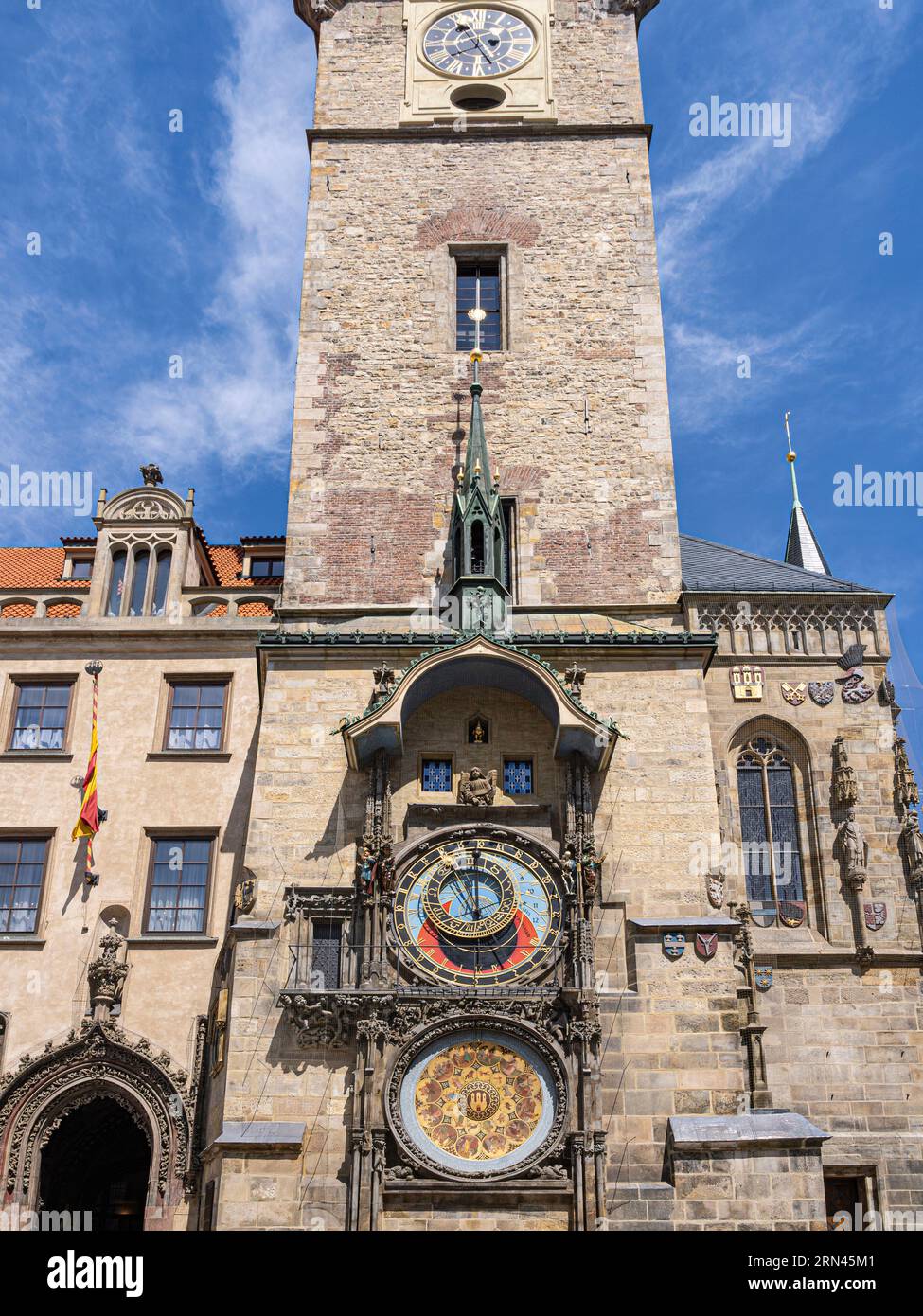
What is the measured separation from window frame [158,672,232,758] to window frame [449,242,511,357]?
6088mm

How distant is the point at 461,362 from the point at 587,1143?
11608 mm

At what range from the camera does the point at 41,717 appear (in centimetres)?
2141

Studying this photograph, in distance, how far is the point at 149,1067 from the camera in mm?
18516

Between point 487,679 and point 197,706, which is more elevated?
point 197,706

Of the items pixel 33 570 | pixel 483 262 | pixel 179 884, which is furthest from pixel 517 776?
pixel 33 570

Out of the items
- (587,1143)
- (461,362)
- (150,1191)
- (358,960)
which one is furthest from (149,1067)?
(461,362)

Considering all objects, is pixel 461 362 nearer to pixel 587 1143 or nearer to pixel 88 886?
pixel 88 886

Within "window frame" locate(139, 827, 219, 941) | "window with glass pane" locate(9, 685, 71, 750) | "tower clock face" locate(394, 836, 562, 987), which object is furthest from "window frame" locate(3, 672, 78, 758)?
"tower clock face" locate(394, 836, 562, 987)

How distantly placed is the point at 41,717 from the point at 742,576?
1049 cm

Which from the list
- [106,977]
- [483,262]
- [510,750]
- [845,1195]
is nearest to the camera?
[845,1195]

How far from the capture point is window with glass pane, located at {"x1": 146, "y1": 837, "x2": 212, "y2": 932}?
1961 cm

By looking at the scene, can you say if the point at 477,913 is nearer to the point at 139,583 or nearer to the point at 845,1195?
the point at 845,1195

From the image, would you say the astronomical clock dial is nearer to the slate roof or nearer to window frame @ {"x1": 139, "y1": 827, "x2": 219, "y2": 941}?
window frame @ {"x1": 139, "y1": 827, "x2": 219, "y2": 941}

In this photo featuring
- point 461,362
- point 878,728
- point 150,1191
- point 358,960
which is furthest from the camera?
point 461,362
